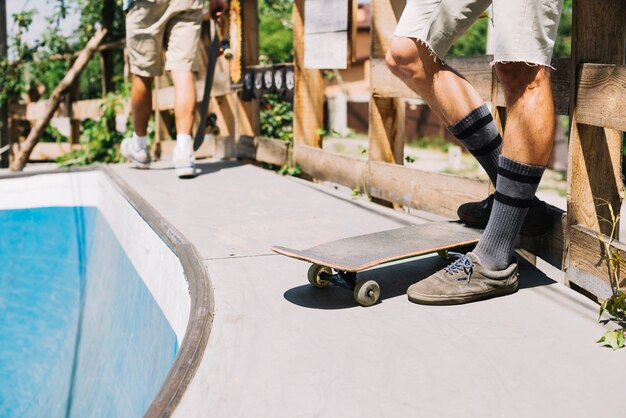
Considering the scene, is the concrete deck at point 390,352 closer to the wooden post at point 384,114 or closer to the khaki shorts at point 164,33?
the wooden post at point 384,114

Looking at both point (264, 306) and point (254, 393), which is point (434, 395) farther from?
point (264, 306)

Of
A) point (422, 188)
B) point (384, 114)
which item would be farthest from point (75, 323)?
point (384, 114)

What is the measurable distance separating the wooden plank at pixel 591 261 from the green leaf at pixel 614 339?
0.77 feet

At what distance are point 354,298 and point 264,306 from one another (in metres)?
0.28

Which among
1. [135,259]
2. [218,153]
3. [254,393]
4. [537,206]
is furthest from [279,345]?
[218,153]

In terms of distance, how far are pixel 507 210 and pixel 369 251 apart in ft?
1.40

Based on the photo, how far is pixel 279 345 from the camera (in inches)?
78.5

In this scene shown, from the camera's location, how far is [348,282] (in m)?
2.40

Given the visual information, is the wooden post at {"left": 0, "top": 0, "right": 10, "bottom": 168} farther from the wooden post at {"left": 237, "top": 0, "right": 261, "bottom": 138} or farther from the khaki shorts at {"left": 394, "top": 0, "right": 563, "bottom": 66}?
the khaki shorts at {"left": 394, "top": 0, "right": 563, "bottom": 66}

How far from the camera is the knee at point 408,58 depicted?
2523 millimetres

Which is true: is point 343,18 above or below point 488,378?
above

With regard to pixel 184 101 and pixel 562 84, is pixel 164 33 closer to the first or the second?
pixel 184 101

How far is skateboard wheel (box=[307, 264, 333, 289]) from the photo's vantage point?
2453 mm

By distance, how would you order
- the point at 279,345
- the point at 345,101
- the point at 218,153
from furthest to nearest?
1. the point at 345,101
2. the point at 218,153
3. the point at 279,345
